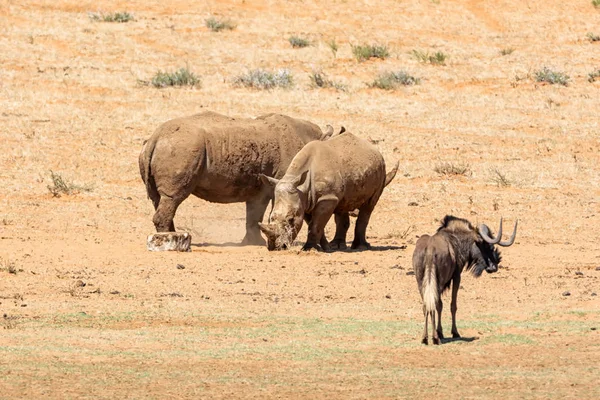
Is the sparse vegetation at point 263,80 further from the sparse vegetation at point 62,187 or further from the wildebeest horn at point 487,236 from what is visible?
the wildebeest horn at point 487,236

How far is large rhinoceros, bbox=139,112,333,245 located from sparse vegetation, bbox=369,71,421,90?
36.5ft

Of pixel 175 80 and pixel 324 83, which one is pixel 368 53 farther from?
pixel 175 80

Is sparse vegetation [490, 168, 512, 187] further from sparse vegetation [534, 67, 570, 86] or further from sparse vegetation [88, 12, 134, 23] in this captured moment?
sparse vegetation [88, 12, 134, 23]

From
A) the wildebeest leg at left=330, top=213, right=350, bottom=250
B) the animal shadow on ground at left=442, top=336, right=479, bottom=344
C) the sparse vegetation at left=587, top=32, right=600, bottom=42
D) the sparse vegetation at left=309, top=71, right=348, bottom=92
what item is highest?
the animal shadow on ground at left=442, top=336, right=479, bottom=344

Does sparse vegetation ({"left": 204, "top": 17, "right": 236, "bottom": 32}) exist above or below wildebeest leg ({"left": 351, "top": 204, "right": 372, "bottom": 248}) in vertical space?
below

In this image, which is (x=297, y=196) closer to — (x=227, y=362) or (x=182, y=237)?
(x=182, y=237)

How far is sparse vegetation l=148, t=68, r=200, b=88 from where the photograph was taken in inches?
1158

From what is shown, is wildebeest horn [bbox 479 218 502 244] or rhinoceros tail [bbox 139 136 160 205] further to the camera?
rhinoceros tail [bbox 139 136 160 205]

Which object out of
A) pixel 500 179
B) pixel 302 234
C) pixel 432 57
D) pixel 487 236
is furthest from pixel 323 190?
pixel 432 57

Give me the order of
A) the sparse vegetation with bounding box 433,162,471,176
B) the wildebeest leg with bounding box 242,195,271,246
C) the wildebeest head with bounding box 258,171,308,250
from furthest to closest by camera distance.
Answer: the sparse vegetation with bounding box 433,162,471,176 → the wildebeest leg with bounding box 242,195,271,246 → the wildebeest head with bounding box 258,171,308,250

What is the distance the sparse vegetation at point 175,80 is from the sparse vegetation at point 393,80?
168 inches

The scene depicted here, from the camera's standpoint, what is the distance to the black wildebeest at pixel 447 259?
36.6 ft

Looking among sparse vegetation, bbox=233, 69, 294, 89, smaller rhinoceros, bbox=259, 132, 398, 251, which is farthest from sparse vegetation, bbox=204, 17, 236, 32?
smaller rhinoceros, bbox=259, 132, 398, 251

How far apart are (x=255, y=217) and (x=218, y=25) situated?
18.7 metres
